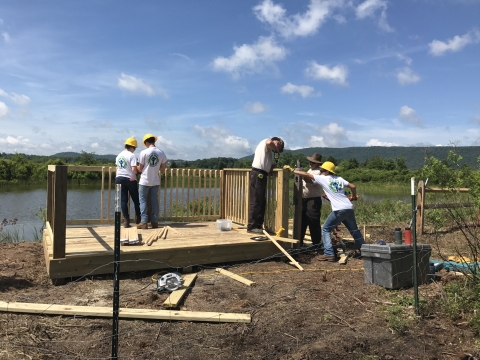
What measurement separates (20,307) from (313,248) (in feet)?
15.8

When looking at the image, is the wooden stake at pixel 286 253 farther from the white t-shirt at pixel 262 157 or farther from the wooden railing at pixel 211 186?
the white t-shirt at pixel 262 157

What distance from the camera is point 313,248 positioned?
7309 mm

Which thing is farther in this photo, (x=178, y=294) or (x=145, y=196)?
(x=145, y=196)

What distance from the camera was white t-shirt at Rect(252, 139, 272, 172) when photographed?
21.9 ft

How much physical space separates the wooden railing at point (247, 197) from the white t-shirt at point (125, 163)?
6.51ft

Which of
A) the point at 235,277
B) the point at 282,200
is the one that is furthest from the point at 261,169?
the point at 235,277

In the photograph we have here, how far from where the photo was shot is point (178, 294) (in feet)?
15.2

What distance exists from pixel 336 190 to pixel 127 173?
11.7 feet

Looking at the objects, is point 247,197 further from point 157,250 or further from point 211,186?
point 157,250

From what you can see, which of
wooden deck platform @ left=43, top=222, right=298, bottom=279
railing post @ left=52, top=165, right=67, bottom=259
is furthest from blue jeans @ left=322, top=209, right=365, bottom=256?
railing post @ left=52, top=165, right=67, bottom=259

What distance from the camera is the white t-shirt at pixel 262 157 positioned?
667cm

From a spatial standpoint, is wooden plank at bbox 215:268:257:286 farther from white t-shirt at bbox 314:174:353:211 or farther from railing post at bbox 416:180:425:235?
railing post at bbox 416:180:425:235

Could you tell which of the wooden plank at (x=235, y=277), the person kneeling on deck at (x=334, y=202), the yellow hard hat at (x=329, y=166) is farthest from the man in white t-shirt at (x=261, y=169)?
the wooden plank at (x=235, y=277)

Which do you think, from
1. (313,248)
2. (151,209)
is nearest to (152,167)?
(151,209)
